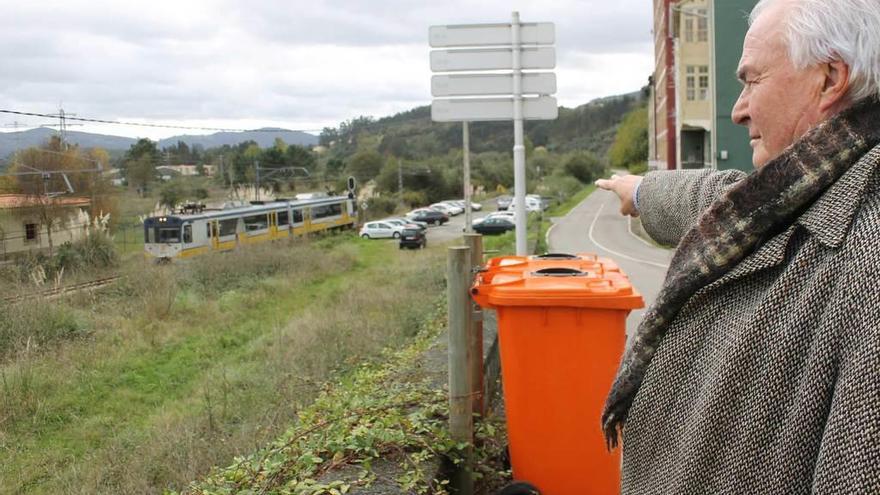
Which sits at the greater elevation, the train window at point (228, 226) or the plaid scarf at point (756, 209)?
the plaid scarf at point (756, 209)

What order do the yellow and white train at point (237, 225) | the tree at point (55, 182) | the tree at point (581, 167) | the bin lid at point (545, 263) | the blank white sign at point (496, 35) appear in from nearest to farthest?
the bin lid at point (545, 263)
the blank white sign at point (496, 35)
the tree at point (55, 182)
the yellow and white train at point (237, 225)
the tree at point (581, 167)

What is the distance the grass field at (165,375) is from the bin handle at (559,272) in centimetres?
264

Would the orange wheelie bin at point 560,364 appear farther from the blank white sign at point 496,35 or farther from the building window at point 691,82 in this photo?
the building window at point 691,82

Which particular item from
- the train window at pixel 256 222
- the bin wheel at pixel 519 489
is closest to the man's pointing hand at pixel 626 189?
the bin wheel at pixel 519 489

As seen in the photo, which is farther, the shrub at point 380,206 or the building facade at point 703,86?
the shrub at point 380,206

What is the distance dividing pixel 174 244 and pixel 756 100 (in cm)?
3108

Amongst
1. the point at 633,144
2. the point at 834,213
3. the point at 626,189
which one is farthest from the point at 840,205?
the point at 633,144

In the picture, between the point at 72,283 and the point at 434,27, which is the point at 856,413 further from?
the point at 72,283

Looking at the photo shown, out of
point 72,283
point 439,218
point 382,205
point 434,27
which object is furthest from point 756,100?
point 382,205

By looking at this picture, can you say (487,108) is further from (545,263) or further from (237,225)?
(237,225)

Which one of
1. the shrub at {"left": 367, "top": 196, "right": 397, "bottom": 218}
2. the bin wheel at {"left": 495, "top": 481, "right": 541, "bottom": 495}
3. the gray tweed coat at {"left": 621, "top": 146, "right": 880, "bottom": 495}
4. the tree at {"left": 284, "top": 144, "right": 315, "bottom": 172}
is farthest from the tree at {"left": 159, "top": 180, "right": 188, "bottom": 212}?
the gray tweed coat at {"left": 621, "top": 146, "right": 880, "bottom": 495}

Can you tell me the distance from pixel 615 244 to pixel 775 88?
32.8 meters

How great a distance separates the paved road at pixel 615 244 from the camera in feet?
61.6

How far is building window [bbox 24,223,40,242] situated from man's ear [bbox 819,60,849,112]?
A: 18.9 meters
